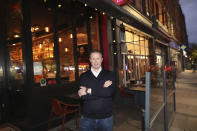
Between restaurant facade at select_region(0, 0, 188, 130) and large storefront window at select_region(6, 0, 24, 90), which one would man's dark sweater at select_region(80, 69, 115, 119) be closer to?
restaurant facade at select_region(0, 0, 188, 130)

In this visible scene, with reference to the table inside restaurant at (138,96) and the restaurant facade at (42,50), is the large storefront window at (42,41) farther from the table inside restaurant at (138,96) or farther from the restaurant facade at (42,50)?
the table inside restaurant at (138,96)

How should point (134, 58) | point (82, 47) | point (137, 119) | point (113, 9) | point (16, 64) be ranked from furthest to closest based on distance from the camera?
point (134, 58), point (82, 47), point (16, 64), point (137, 119), point (113, 9)

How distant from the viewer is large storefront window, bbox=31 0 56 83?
409cm

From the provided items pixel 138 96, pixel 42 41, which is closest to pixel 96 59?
pixel 42 41

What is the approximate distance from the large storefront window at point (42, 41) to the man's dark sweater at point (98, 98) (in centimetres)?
255

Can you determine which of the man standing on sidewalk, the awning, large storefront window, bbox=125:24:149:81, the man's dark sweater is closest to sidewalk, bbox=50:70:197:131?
the man standing on sidewalk

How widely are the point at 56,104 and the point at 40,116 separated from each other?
0.92 meters

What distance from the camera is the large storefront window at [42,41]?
13.4ft

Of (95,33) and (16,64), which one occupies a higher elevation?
(95,33)

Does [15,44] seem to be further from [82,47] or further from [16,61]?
[82,47]

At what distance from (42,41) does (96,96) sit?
358cm

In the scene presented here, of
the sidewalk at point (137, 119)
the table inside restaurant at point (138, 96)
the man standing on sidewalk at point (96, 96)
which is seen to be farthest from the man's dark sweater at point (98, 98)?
the table inside restaurant at point (138, 96)

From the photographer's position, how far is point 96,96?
209 cm

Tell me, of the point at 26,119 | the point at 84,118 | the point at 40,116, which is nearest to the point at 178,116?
the point at 84,118
